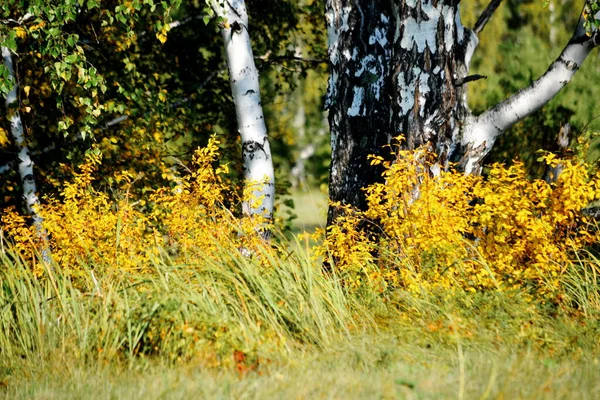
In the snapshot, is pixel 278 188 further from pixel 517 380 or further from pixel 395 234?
pixel 517 380

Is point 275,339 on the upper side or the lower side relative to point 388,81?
lower

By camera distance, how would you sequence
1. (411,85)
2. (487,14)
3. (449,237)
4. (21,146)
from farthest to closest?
(21,146)
(487,14)
(411,85)
(449,237)

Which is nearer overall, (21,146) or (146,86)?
(21,146)

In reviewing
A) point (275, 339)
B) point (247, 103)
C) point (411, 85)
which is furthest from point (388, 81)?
point (275, 339)

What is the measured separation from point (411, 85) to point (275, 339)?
108 inches

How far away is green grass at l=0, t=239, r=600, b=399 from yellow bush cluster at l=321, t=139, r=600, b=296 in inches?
7.9

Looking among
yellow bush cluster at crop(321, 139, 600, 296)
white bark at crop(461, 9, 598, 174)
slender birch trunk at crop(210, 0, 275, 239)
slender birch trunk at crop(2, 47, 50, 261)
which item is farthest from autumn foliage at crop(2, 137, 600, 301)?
slender birch trunk at crop(2, 47, 50, 261)

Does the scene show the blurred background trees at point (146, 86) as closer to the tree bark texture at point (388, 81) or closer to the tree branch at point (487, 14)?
the tree bark texture at point (388, 81)

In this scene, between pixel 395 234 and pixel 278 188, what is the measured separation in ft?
15.7

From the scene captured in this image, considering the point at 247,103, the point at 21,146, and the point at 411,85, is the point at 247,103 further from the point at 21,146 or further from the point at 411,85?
the point at 21,146

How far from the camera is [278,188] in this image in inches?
411

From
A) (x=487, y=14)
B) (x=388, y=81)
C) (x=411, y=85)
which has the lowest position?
(x=411, y=85)

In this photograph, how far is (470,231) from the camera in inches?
224

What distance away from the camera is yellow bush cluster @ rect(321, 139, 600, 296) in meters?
5.46
